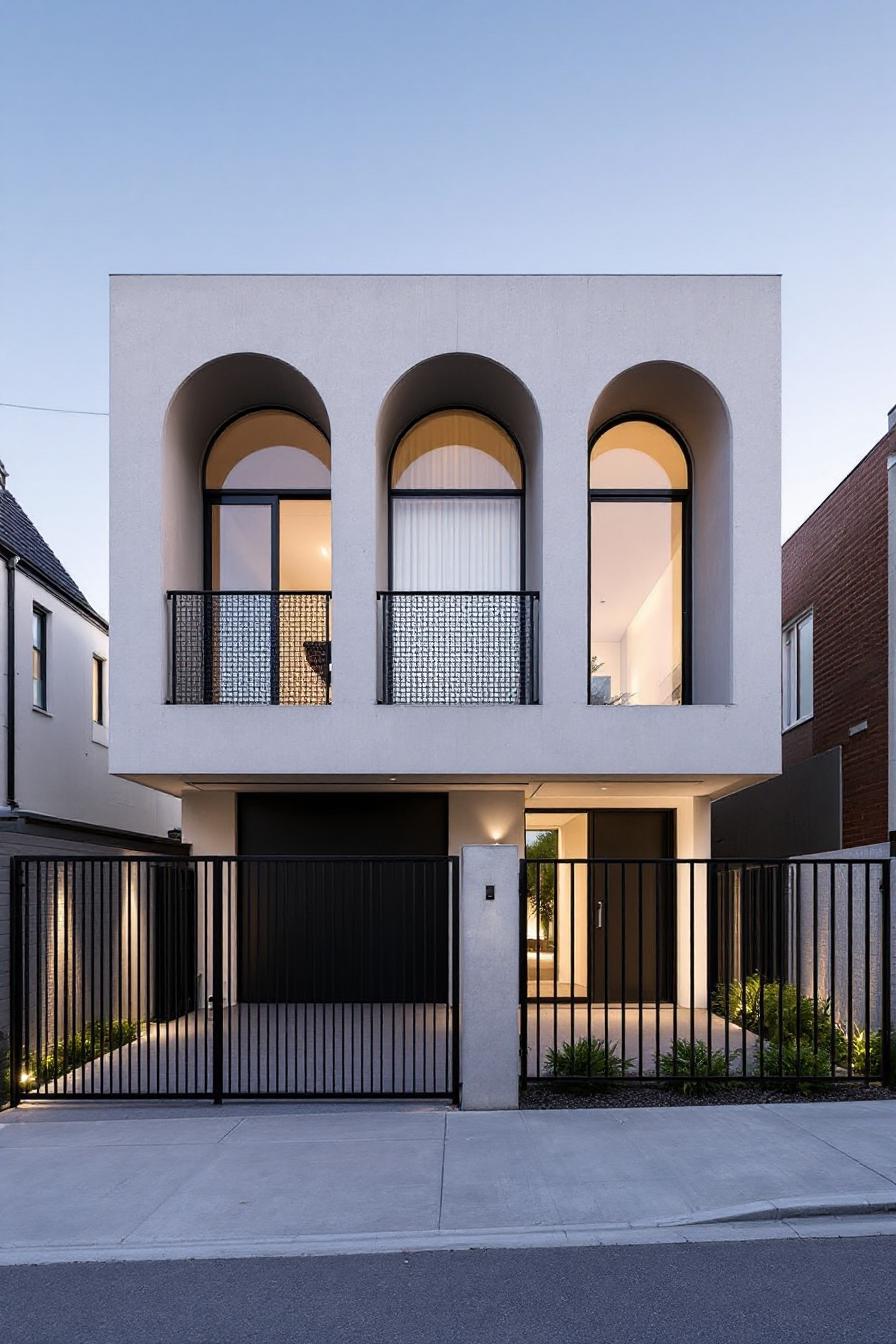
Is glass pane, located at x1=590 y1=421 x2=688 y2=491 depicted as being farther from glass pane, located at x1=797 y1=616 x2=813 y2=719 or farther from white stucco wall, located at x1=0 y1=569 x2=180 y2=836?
white stucco wall, located at x1=0 y1=569 x2=180 y2=836

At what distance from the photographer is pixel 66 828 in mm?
11117

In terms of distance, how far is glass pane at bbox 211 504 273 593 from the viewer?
1307cm

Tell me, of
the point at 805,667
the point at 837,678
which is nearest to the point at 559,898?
the point at 837,678

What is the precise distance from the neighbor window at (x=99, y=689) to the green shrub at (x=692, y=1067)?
13.4 meters

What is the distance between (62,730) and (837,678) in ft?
40.3

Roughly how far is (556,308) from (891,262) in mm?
7812

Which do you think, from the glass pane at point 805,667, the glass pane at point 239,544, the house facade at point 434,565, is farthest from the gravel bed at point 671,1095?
the glass pane at point 805,667

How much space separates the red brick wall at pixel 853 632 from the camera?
1245 centimetres

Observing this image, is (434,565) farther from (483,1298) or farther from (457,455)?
(483,1298)

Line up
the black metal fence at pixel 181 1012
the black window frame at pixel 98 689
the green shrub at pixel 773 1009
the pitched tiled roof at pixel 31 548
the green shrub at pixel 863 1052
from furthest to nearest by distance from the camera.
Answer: the black window frame at pixel 98 689 → the pitched tiled roof at pixel 31 548 → the green shrub at pixel 773 1009 → the green shrub at pixel 863 1052 → the black metal fence at pixel 181 1012

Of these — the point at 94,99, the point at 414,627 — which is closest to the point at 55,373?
the point at 94,99

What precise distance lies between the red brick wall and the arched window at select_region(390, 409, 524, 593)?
4467mm

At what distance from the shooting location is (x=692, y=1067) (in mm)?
8562

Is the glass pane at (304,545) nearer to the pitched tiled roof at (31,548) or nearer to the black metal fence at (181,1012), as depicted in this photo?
the black metal fence at (181,1012)
